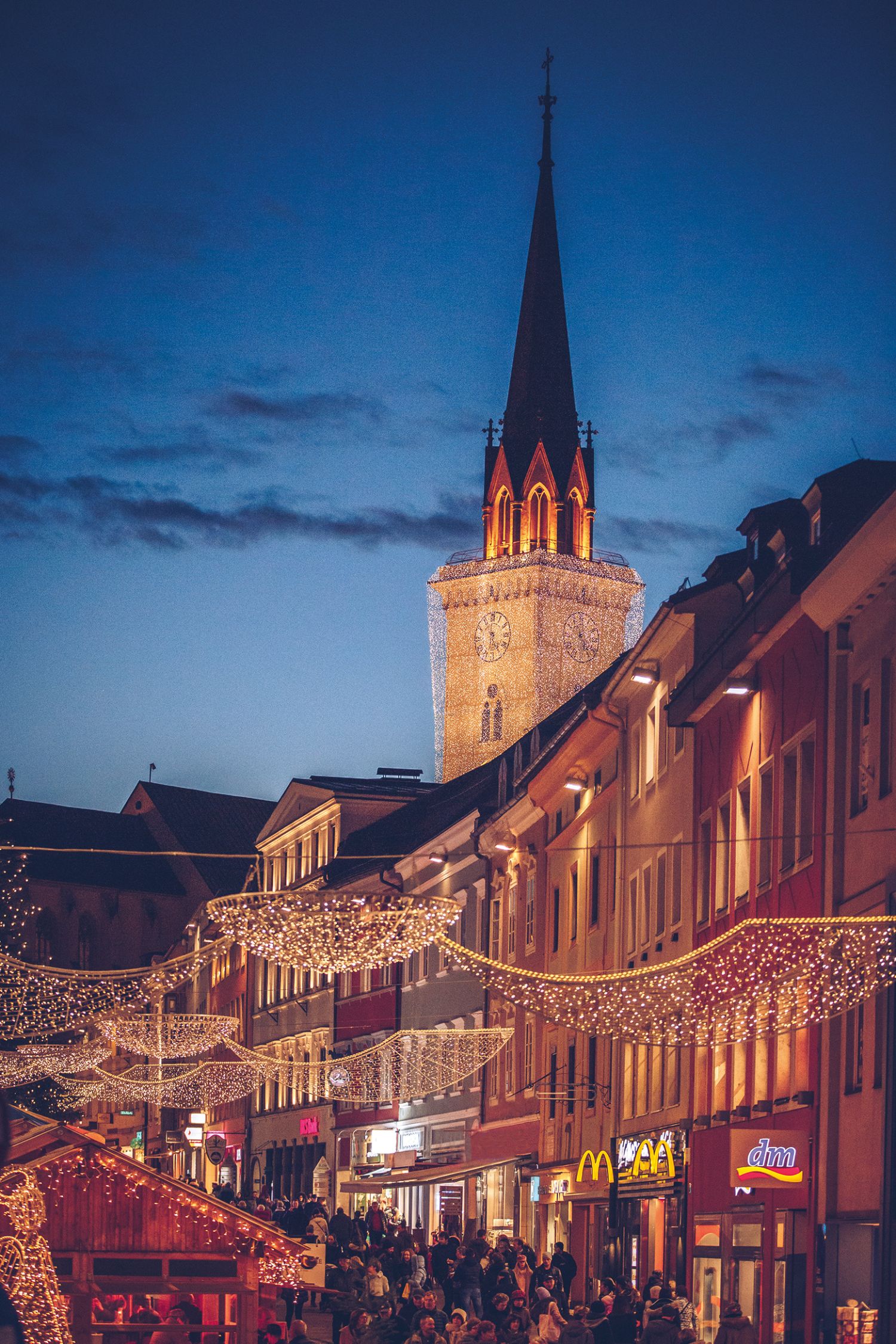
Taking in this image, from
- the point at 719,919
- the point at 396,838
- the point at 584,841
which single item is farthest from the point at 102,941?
the point at 719,919

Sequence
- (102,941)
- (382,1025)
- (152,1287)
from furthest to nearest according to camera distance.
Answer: (102,941) < (382,1025) < (152,1287)

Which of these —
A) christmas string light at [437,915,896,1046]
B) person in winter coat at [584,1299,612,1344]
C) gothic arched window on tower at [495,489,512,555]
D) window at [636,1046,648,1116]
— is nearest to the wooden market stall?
christmas string light at [437,915,896,1046]

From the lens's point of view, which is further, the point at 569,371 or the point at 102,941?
the point at 569,371

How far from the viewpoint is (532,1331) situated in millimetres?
25297

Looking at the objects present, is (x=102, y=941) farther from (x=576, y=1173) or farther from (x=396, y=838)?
(x=576, y=1173)

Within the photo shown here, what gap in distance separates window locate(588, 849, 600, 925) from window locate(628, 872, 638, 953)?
2258 mm

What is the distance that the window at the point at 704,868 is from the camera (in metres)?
29.2

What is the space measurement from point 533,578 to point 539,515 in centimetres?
644

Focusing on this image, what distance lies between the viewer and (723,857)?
2831cm

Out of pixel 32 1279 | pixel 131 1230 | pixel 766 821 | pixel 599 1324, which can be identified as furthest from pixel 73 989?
pixel 32 1279

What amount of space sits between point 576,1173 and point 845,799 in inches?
627

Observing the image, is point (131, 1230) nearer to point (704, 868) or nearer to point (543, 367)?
point (704, 868)

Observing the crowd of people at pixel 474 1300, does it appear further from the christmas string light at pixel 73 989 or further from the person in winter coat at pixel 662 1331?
the christmas string light at pixel 73 989

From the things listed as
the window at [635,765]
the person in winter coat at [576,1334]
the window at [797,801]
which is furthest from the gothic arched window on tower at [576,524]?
the person in winter coat at [576,1334]
